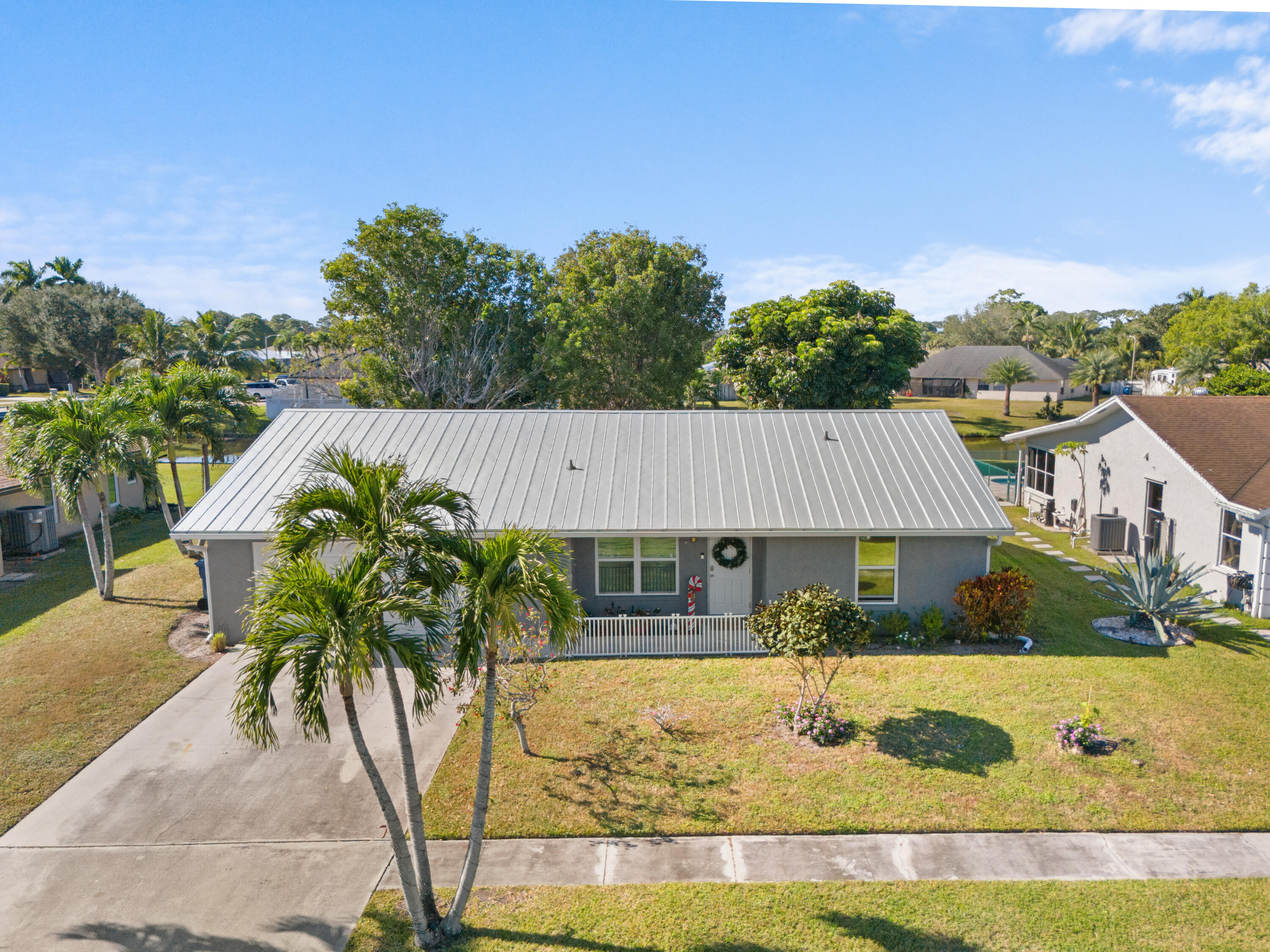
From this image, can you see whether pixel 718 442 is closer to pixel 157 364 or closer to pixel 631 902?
pixel 631 902

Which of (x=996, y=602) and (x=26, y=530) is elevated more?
(x=26, y=530)

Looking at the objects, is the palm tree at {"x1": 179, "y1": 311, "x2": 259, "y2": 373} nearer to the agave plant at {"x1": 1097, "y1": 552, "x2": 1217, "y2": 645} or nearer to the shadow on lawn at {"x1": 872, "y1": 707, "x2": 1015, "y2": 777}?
the shadow on lawn at {"x1": 872, "y1": 707, "x2": 1015, "y2": 777}

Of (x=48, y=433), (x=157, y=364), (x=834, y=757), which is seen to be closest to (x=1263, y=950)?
(x=834, y=757)

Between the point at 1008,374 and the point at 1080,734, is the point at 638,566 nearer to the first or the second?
the point at 1080,734

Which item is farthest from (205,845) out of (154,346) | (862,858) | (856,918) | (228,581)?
(154,346)

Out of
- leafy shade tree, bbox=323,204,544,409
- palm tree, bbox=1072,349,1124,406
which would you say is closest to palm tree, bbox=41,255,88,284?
leafy shade tree, bbox=323,204,544,409
